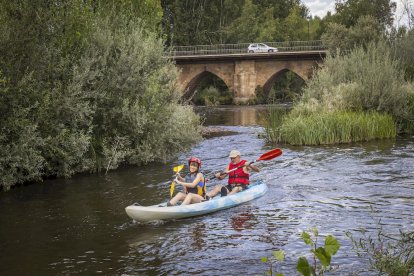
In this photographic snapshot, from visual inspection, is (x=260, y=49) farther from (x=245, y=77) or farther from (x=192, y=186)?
(x=192, y=186)

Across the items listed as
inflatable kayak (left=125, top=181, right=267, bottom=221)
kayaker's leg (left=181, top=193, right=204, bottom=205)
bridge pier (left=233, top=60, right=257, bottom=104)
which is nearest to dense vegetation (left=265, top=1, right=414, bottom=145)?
inflatable kayak (left=125, top=181, right=267, bottom=221)

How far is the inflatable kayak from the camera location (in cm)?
935

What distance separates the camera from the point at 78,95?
13.9 metres

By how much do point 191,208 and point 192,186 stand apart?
2.00ft

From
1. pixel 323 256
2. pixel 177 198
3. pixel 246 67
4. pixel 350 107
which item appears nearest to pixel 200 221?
pixel 177 198

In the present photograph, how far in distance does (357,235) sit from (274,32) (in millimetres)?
59376

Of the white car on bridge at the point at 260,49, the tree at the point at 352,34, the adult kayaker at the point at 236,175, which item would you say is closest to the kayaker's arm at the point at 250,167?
the adult kayaker at the point at 236,175

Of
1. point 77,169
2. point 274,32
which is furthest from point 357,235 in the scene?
point 274,32

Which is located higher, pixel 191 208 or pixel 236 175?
pixel 236 175

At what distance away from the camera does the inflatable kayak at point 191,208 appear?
9.35m

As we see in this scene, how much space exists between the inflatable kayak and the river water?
0.51 ft

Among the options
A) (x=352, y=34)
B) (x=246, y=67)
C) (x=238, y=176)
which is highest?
(x=352, y=34)

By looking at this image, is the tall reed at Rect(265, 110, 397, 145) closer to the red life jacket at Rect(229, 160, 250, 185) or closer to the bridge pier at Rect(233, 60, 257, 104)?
the red life jacket at Rect(229, 160, 250, 185)

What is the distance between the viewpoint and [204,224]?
9.66 meters
